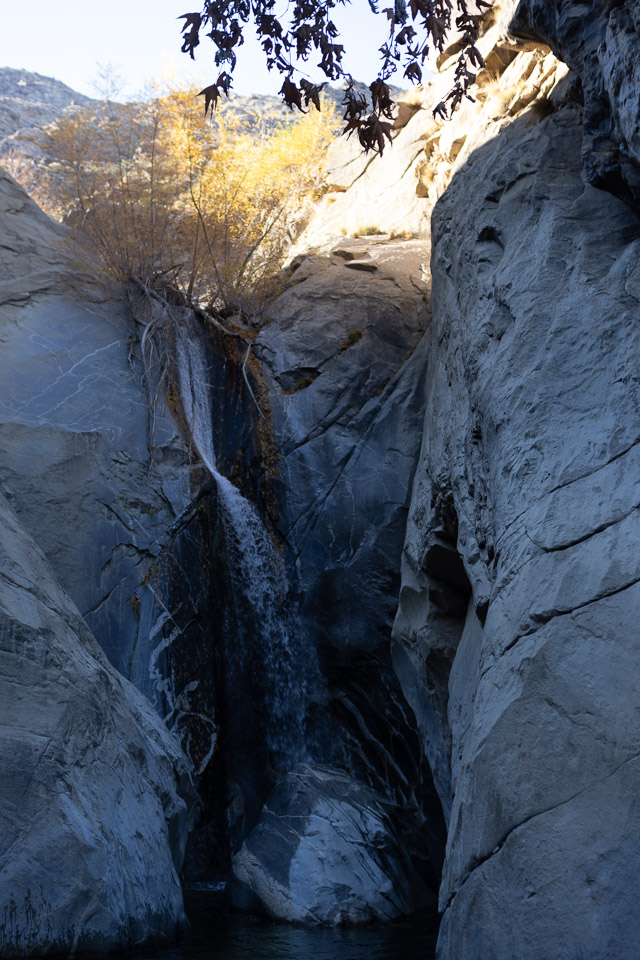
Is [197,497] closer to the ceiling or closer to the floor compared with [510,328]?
closer to the floor

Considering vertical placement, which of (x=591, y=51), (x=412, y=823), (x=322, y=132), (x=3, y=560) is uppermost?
(x=322, y=132)

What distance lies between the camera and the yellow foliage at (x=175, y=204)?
1167 centimetres

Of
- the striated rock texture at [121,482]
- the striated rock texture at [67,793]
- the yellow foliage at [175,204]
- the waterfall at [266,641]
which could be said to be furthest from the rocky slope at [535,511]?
the yellow foliage at [175,204]

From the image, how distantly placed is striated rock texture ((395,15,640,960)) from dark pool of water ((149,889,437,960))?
1136mm

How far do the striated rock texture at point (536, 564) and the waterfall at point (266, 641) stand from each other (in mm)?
1822

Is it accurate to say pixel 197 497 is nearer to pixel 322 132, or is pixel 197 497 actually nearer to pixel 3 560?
pixel 3 560

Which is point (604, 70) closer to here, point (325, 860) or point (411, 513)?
point (411, 513)

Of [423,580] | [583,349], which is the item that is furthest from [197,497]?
[583,349]

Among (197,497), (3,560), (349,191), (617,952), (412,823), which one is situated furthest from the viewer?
(349,191)

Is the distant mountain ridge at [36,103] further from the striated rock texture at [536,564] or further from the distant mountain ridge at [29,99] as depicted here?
the striated rock texture at [536,564]

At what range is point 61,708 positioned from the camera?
5117 mm

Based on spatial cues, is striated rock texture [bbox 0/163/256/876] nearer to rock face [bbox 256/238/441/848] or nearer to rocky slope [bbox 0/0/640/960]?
rocky slope [bbox 0/0/640/960]

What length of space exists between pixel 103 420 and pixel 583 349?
6130mm

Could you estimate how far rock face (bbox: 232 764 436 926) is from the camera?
660cm
